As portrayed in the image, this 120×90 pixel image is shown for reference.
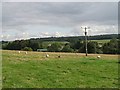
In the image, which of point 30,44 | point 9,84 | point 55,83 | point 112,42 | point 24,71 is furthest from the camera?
point 112,42

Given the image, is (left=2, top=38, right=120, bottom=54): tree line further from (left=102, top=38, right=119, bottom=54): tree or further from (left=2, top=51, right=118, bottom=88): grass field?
(left=2, top=51, right=118, bottom=88): grass field

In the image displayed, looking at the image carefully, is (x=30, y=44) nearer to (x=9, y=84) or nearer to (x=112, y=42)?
(x=112, y=42)

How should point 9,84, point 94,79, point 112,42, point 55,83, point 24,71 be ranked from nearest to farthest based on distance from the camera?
point 9,84 < point 55,83 < point 94,79 < point 24,71 < point 112,42

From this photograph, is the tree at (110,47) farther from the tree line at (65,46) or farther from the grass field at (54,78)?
the grass field at (54,78)

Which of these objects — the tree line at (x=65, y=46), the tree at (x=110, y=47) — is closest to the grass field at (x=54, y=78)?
the tree line at (x=65, y=46)

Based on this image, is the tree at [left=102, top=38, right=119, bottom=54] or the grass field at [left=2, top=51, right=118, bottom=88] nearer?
the grass field at [left=2, top=51, right=118, bottom=88]

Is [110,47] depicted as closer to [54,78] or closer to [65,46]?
[65,46]

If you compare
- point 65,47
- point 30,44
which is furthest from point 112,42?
point 30,44

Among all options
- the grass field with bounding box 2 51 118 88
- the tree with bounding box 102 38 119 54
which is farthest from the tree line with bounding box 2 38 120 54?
the grass field with bounding box 2 51 118 88

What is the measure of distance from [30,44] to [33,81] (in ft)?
198

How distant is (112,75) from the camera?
73.3 feet

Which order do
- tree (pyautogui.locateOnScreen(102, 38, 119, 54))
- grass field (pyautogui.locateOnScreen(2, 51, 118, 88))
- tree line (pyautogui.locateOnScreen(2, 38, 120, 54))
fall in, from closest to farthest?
grass field (pyautogui.locateOnScreen(2, 51, 118, 88))
tree line (pyautogui.locateOnScreen(2, 38, 120, 54))
tree (pyautogui.locateOnScreen(102, 38, 119, 54))

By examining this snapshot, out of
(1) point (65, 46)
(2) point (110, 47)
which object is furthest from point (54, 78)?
(2) point (110, 47)

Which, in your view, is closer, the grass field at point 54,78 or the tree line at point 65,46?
the grass field at point 54,78
